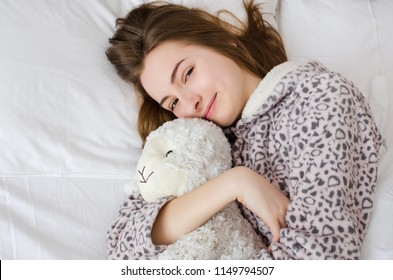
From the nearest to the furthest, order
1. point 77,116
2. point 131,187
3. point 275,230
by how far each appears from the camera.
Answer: point 275,230, point 131,187, point 77,116

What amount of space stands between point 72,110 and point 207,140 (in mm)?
352

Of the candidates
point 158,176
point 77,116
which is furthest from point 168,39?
point 158,176

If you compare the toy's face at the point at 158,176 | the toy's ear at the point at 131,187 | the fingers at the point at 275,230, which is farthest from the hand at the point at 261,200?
the toy's ear at the point at 131,187

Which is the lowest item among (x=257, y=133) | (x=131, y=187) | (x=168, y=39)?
(x=131, y=187)

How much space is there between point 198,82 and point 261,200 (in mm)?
317

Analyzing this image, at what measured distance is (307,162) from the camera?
3.45 ft

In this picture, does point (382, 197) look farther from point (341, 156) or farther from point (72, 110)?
point (72, 110)

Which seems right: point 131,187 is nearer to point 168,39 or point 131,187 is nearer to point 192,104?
point 192,104

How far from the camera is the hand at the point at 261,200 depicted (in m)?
1.04

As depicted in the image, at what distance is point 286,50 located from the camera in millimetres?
1533

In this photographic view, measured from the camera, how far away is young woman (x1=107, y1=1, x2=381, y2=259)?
1019 mm

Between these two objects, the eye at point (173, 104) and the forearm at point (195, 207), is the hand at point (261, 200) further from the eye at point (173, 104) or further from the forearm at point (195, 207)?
the eye at point (173, 104)

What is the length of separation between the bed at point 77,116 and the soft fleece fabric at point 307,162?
0.07m

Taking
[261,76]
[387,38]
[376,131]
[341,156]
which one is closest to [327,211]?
[341,156]
